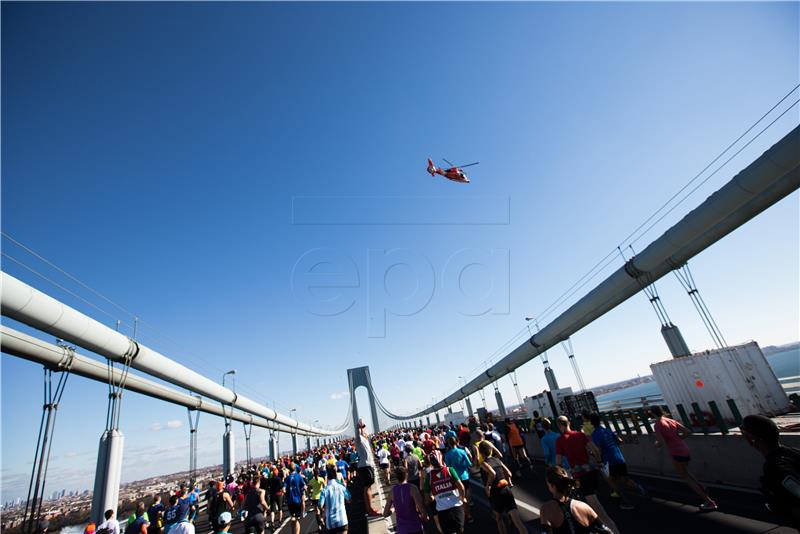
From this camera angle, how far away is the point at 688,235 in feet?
44.1

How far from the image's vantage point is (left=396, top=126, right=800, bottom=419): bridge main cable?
10.2m

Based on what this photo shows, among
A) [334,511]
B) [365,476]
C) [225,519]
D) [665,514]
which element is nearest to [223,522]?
[225,519]

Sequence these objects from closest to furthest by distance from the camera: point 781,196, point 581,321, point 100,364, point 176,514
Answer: point 176,514 < point 781,196 < point 100,364 < point 581,321

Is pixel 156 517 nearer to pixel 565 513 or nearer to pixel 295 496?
pixel 295 496

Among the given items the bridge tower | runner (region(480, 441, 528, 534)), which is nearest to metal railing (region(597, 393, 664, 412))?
runner (region(480, 441, 528, 534))

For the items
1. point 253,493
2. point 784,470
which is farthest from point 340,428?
point 784,470

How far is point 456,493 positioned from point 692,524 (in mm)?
3986

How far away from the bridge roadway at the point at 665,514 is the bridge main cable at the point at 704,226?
373 inches

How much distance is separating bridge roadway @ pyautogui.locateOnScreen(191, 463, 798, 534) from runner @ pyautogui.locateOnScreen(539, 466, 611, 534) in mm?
3741

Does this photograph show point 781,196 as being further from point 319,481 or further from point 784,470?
point 319,481

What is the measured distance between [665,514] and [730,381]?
10.2 m

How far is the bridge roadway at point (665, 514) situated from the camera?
5352 mm

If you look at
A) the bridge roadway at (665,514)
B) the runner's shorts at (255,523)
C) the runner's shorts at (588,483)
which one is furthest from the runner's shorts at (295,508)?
the runner's shorts at (588,483)

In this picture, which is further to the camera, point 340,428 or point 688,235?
point 340,428
